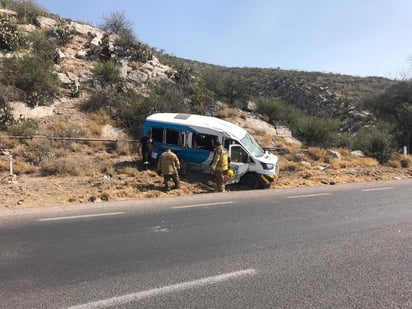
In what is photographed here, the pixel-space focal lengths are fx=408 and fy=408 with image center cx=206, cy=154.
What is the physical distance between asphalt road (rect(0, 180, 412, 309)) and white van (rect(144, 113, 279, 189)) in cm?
387

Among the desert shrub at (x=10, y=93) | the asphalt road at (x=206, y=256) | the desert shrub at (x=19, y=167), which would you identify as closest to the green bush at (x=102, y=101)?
the desert shrub at (x=10, y=93)

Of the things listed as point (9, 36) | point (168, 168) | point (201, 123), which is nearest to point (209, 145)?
point (201, 123)

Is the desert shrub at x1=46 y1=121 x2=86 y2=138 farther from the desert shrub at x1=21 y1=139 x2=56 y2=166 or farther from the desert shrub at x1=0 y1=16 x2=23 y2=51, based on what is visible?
the desert shrub at x1=0 y1=16 x2=23 y2=51

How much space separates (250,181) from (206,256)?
848 centimetres

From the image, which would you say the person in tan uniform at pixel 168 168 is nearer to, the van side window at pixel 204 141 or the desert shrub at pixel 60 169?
the van side window at pixel 204 141

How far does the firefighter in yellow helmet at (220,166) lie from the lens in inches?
533

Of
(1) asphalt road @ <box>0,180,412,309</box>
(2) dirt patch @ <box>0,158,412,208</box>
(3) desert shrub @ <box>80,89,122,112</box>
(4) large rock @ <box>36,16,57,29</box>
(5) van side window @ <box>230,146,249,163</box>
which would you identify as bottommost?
(2) dirt patch @ <box>0,158,412,208</box>

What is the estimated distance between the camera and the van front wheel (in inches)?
568

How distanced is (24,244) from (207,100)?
21881mm

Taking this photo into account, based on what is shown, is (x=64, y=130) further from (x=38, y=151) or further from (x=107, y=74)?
(x=107, y=74)

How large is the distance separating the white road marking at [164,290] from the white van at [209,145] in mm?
8920

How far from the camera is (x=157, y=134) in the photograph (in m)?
15.7

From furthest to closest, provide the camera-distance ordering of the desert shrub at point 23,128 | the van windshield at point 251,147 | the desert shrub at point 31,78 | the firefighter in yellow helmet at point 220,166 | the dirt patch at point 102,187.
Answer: the desert shrub at point 31,78, the desert shrub at point 23,128, the van windshield at point 251,147, the firefighter in yellow helmet at point 220,166, the dirt patch at point 102,187

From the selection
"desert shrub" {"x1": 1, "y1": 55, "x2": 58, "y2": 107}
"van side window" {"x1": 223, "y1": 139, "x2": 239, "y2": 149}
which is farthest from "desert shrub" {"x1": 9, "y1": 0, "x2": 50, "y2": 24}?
"van side window" {"x1": 223, "y1": 139, "x2": 239, "y2": 149}
